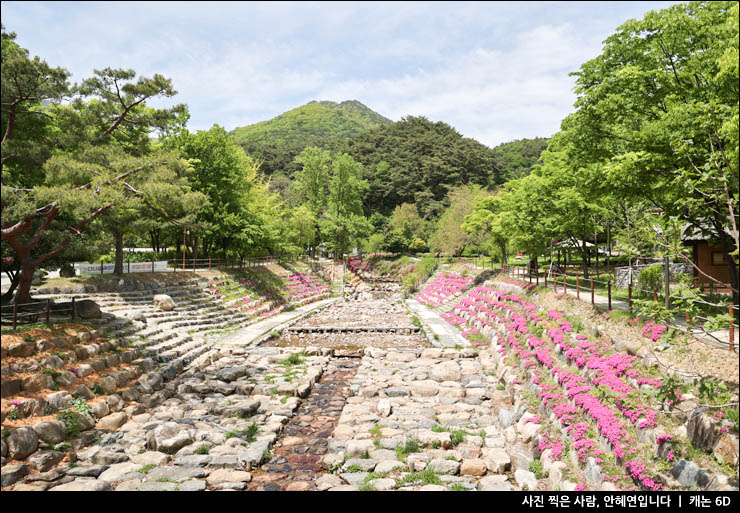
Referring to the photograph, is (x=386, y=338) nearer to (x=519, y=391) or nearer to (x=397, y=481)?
(x=519, y=391)

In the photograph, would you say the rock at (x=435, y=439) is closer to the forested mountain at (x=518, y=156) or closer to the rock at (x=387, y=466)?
the rock at (x=387, y=466)

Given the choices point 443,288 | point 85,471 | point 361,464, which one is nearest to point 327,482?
point 361,464

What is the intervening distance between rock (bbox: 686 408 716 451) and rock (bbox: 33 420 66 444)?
12751 millimetres

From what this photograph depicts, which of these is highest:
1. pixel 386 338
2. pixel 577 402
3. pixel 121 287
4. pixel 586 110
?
pixel 586 110

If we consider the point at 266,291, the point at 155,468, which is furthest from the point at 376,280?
the point at 155,468

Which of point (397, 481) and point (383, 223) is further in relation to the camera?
point (383, 223)

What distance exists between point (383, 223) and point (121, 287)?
55.6 metres

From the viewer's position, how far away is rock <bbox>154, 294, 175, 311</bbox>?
2069cm

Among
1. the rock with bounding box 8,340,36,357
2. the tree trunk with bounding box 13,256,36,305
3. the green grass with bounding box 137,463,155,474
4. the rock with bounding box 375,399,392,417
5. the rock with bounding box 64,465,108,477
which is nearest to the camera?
the rock with bounding box 64,465,108,477

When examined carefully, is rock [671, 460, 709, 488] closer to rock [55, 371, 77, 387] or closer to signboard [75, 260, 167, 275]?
rock [55, 371, 77, 387]

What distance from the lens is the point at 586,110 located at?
12477 mm

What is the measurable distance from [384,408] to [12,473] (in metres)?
8.53

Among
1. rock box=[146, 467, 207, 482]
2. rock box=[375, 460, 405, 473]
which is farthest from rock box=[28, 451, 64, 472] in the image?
rock box=[375, 460, 405, 473]

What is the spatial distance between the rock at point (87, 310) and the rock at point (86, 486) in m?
8.01
